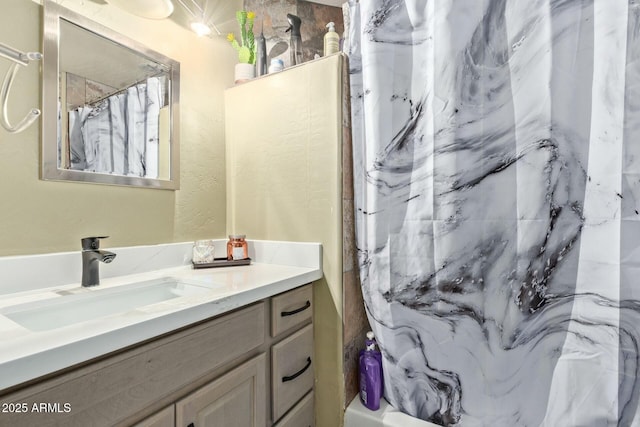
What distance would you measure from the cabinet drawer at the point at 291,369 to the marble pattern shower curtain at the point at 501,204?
30 cm

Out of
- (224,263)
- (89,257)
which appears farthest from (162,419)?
(224,263)

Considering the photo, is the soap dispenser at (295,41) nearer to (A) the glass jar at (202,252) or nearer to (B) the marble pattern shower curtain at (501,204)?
(B) the marble pattern shower curtain at (501,204)

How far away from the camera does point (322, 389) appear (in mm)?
1191

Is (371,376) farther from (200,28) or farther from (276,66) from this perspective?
(200,28)

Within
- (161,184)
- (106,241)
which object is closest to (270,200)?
(161,184)

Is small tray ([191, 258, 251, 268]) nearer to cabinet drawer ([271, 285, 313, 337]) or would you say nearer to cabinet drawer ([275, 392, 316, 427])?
cabinet drawer ([271, 285, 313, 337])

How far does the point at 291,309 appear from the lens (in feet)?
3.43

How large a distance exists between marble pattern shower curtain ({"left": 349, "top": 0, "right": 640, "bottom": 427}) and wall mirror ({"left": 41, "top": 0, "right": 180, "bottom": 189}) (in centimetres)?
80

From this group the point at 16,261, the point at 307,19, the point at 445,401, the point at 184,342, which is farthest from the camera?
the point at 307,19

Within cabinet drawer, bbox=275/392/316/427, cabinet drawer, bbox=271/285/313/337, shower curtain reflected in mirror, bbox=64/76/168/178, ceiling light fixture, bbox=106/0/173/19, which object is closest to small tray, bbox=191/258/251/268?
cabinet drawer, bbox=271/285/313/337

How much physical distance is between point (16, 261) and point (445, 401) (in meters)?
1.47

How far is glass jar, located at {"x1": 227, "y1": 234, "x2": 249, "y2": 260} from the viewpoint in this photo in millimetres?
1286

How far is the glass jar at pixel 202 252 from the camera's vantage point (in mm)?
1245

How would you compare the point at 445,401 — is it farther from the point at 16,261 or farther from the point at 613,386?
the point at 16,261
